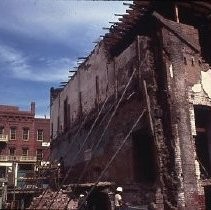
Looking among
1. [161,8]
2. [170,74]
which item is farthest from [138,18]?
[170,74]

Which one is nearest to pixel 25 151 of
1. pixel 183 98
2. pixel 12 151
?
pixel 12 151

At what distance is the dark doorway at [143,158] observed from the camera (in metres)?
13.0

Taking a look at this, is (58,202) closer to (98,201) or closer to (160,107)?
(98,201)

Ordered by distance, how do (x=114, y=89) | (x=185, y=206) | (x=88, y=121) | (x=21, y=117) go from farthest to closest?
(x=21, y=117) → (x=88, y=121) → (x=114, y=89) → (x=185, y=206)

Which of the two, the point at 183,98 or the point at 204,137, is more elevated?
the point at 183,98

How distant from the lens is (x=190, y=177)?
450 inches

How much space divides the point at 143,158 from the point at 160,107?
239 centimetres

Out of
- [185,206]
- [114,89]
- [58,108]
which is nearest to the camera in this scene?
[185,206]

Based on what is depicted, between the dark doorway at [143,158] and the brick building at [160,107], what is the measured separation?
39 mm

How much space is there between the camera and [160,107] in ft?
40.1

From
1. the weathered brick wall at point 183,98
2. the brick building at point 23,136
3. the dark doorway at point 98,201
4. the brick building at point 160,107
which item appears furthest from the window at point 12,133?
the weathered brick wall at point 183,98

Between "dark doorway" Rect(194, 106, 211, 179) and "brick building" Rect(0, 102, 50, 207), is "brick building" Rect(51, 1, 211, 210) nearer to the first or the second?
"dark doorway" Rect(194, 106, 211, 179)

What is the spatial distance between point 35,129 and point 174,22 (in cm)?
3675

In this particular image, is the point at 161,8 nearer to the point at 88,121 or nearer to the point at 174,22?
the point at 174,22
